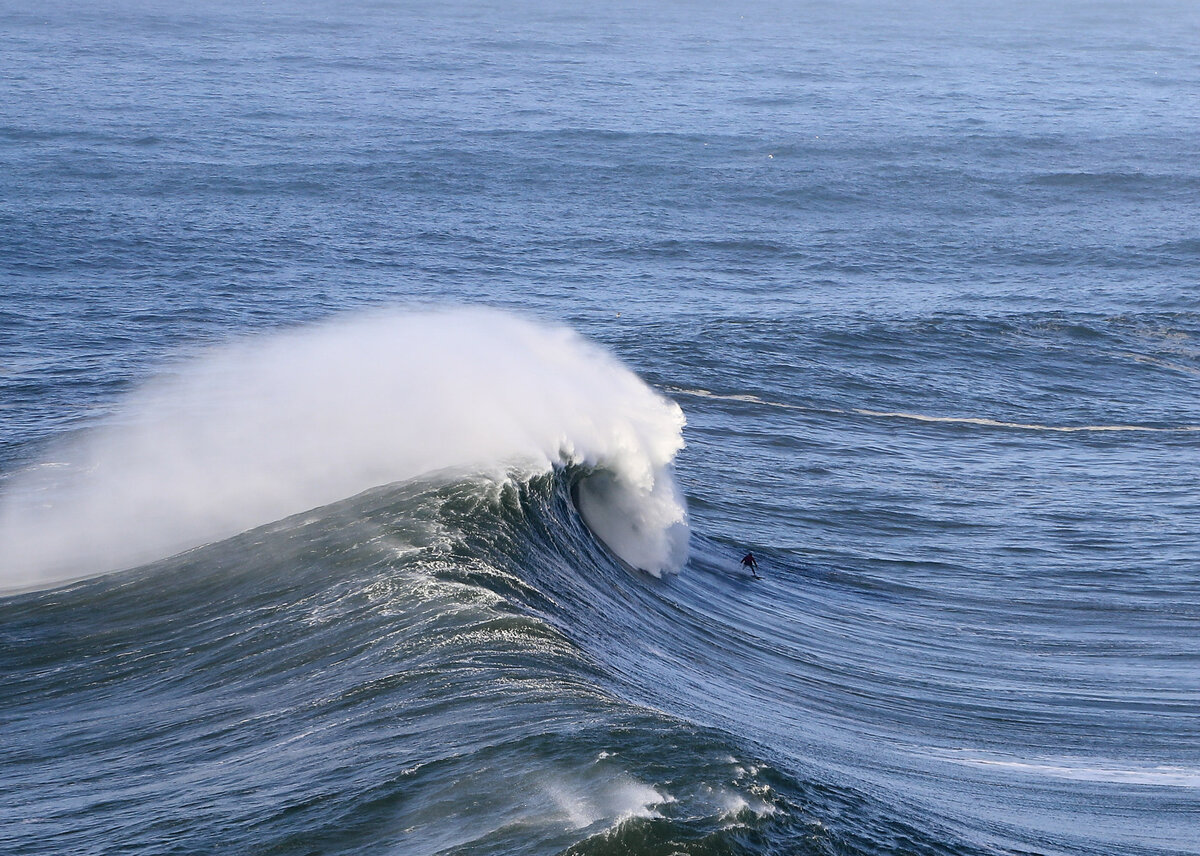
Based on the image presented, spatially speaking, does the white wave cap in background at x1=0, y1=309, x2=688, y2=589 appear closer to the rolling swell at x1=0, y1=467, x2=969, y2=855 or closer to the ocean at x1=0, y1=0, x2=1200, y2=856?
the ocean at x1=0, y1=0, x2=1200, y2=856

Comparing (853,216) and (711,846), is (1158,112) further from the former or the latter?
(711,846)

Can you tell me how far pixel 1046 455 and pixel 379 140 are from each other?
40.1 metres

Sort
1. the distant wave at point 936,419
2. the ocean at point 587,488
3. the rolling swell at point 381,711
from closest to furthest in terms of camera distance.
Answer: the rolling swell at point 381,711 < the ocean at point 587,488 < the distant wave at point 936,419

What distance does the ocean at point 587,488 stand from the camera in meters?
9.34

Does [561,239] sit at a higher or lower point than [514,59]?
lower

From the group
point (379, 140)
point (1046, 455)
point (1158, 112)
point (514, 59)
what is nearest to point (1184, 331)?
point (1046, 455)

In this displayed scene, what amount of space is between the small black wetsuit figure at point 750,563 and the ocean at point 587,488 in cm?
15

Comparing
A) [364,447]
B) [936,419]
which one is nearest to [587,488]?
[364,447]

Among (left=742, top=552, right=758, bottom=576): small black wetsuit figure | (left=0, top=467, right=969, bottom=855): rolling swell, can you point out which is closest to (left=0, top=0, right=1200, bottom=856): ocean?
(left=0, top=467, right=969, bottom=855): rolling swell

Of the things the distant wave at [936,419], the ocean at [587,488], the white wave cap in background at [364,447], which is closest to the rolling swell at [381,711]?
the ocean at [587,488]

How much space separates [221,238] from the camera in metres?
44.1

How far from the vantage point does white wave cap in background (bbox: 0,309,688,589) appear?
16.4 meters

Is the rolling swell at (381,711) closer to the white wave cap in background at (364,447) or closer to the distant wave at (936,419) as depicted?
the white wave cap in background at (364,447)

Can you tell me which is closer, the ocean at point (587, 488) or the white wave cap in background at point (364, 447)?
the ocean at point (587, 488)
